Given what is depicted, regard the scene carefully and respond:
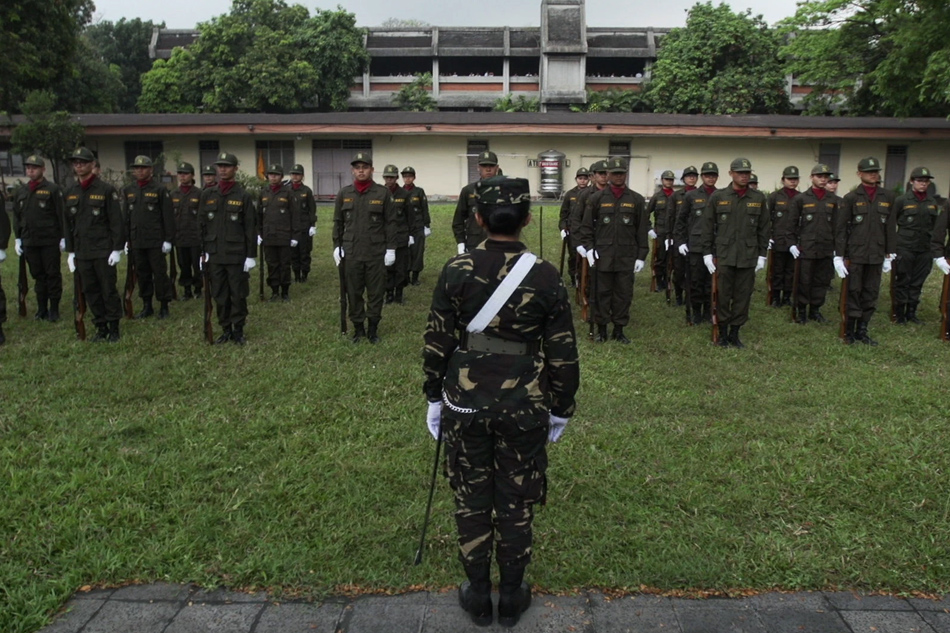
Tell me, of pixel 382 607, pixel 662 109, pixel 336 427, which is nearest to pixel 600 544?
pixel 382 607

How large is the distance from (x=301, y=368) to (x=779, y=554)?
462cm

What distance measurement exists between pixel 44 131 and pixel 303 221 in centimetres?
1477

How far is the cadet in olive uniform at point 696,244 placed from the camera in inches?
386

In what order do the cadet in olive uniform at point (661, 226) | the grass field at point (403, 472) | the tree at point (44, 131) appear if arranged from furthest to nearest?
the tree at point (44, 131) < the cadet in olive uniform at point (661, 226) < the grass field at point (403, 472)

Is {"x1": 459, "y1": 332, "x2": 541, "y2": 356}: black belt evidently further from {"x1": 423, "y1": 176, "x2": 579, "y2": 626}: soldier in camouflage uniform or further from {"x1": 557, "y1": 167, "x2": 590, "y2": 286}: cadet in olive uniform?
{"x1": 557, "y1": 167, "x2": 590, "y2": 286}: cadet in olive uniform

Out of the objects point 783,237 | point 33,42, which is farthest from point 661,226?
point 33,42

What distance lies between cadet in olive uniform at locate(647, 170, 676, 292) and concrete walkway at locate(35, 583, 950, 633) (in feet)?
27.6

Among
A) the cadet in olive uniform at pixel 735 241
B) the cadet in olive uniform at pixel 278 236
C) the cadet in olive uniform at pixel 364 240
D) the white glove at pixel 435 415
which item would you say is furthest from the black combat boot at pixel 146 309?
the white glove at pixel 435 415

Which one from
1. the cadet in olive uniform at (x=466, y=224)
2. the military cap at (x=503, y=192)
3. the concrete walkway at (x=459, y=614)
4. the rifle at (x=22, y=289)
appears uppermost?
the military cap at (x=503, y=192)

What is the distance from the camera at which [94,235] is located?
8141 mm

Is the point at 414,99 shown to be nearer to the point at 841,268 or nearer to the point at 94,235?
the point at 94,235

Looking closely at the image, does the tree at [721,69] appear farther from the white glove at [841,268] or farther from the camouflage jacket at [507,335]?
the camouflage jacket at [507,335]

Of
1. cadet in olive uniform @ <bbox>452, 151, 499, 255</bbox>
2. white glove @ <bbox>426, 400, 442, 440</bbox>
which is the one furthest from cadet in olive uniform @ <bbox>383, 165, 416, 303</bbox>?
white glove @ <bbox>426, 400, 442, 440</bbox>

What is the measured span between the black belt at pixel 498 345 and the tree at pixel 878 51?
1632 cm
